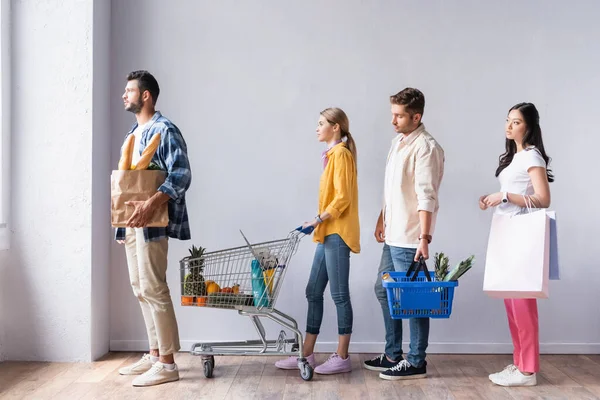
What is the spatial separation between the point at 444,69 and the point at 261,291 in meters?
1.93

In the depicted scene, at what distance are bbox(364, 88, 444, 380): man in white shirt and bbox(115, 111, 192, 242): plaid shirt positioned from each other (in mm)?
1122

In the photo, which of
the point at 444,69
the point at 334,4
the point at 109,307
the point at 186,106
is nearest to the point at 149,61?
the point at 186,106

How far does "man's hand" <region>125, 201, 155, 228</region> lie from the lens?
352 centimetres

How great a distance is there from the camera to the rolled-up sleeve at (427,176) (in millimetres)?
3682

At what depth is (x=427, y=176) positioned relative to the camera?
146 inches

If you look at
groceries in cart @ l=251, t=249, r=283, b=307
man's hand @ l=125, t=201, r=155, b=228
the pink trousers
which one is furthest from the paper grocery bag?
the pink trousers

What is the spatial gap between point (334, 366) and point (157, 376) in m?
0.99

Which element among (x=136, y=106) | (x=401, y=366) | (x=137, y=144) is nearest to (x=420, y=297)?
(x=401, y=366)

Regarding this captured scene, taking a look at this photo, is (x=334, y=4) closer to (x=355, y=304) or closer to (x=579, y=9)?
(x=579, y=9)

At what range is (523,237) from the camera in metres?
3.57

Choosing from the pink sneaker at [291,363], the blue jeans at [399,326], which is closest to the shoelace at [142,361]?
the pink sneaker at [291,363]

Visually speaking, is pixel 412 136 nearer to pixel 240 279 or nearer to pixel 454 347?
pixel 240 279

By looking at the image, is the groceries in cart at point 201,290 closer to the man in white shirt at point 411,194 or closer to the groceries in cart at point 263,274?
the groceries in cart at point 263,274

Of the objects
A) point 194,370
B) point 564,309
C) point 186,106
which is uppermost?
point 186,106
